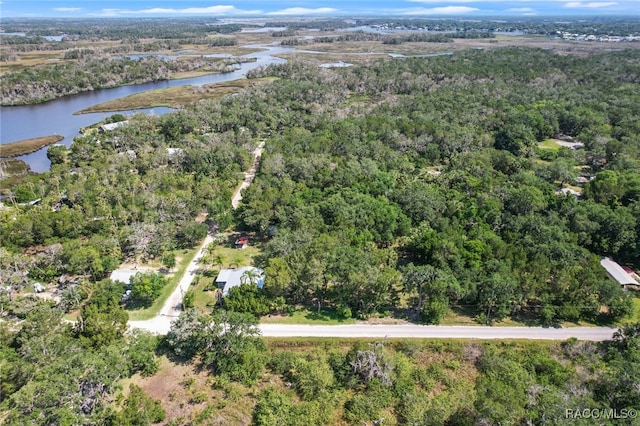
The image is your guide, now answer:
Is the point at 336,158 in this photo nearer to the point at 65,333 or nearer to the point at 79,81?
the point at 65,333

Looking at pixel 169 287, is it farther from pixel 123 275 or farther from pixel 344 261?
pixel 344 261

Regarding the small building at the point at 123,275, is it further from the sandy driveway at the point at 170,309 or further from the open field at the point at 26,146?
the open field at the point at 26,146

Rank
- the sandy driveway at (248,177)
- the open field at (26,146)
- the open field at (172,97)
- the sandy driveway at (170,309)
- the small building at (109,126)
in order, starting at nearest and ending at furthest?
1. the sandy driveway at (170,309)
2. the sandy driveway at (248,177)
3. the open field at (26,146)
4. the small building at (109,126)
5. the open field at (172,97)

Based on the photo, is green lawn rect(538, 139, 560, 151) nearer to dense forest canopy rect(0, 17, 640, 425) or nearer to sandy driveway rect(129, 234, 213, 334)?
dense forest canopy rect(0, 17, 640, 425)

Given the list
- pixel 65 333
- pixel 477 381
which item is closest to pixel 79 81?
pixel 65 333

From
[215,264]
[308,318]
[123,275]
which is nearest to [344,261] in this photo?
[308,318]

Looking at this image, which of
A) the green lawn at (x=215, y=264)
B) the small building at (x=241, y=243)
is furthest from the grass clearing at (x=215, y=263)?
the small building at (x=241, y=243)
